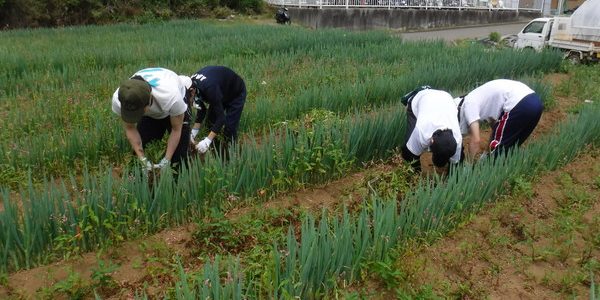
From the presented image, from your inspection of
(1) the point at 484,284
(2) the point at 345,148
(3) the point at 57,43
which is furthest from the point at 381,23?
(1) the point at 484,284

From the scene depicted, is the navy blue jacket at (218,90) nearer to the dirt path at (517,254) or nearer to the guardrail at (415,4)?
the dirt path at (517,254)

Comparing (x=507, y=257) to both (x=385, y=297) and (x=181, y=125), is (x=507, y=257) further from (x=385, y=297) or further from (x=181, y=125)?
(x=181, y=125)

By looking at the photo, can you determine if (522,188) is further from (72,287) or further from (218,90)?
(72,287)

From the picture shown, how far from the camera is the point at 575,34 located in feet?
35.1

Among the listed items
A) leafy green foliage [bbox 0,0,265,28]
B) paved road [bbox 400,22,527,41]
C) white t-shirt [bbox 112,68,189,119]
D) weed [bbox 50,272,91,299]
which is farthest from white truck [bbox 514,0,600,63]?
leafy green foliage [bbox 0,0,265,28]

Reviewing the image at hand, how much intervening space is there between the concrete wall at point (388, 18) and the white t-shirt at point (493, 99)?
17.1 metres

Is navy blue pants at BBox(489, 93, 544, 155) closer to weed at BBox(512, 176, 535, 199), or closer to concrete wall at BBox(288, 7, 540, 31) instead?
weed at BBox(512, 176, 535, 199)

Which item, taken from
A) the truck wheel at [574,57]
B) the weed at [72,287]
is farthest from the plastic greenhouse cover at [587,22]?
the weed at [72,287]

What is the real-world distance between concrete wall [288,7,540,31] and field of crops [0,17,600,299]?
506 inches

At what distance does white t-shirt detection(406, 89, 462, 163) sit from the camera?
3205 mm

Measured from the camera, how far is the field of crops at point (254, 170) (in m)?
2.32

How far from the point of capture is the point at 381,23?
2123 cm

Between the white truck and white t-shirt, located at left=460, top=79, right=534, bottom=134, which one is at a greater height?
the white truck

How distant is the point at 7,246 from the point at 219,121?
1.63 m
